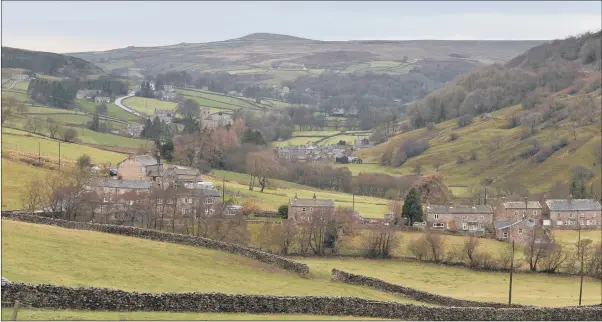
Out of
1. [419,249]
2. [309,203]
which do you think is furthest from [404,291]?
[309,203]

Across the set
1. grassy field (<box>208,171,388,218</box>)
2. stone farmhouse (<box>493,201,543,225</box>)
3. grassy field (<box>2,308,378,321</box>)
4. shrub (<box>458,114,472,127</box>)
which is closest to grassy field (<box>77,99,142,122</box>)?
shrub (<box>458,114,472,127</box>)

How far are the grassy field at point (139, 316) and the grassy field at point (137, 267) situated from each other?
463 cm

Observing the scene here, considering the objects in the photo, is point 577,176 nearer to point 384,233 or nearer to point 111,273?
point 384,233

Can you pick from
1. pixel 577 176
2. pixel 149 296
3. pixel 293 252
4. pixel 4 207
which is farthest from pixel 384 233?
pixel 577 176

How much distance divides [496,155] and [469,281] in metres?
90.9

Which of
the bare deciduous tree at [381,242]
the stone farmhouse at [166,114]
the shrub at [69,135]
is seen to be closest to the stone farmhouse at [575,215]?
the bare deciduous tree at [381,242]

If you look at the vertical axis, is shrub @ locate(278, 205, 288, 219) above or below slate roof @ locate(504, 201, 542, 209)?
below

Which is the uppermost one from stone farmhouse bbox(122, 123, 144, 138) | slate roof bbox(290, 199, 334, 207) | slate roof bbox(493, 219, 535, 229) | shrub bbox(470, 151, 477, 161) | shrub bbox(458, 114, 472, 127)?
shrub bbox(458, 114, 472, 127)

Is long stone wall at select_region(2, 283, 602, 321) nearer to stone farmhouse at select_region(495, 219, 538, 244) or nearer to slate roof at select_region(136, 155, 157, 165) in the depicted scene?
stone farmhouse at select_region(495, 219, 538, 244)

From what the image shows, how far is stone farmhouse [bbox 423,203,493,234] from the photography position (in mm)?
80062

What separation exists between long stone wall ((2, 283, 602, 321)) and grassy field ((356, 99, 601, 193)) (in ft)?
279

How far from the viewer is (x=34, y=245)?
121 feet

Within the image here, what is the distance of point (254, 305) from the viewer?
28.7 metres

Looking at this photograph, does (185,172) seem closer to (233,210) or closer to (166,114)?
(233,210)
